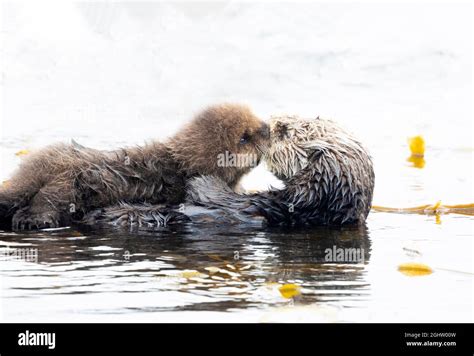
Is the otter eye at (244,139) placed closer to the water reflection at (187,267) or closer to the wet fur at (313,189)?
the wet fur at (313,189)

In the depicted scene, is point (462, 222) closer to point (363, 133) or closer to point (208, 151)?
point (208, 151)

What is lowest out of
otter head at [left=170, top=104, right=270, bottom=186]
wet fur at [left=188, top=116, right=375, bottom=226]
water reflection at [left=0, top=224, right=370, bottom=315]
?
water reflection at [left=0, top=224, right=370, bottom=315]

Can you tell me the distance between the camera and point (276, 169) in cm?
696

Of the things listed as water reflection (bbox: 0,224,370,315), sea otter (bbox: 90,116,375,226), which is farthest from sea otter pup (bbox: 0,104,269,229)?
water reflection (bbox: 0,224,370,315)

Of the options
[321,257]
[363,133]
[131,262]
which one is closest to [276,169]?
[321,257]

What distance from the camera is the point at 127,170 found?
21.4 ft

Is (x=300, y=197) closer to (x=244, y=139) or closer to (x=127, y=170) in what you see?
(x=244, y=139)

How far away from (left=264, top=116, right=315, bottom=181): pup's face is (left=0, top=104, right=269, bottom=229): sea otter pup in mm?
148

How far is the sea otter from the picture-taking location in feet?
21.4

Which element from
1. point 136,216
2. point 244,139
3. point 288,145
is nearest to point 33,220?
point 136,216

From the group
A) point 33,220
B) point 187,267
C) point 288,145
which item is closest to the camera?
point 187,267

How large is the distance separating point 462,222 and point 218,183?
7.21 feet

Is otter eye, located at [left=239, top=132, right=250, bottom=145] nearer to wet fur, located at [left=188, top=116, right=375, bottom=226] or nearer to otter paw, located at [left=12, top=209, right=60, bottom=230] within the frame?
wet fur, located at [left=188, top=116, right=375, bottom=226]

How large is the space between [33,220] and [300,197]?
2.13 meters
